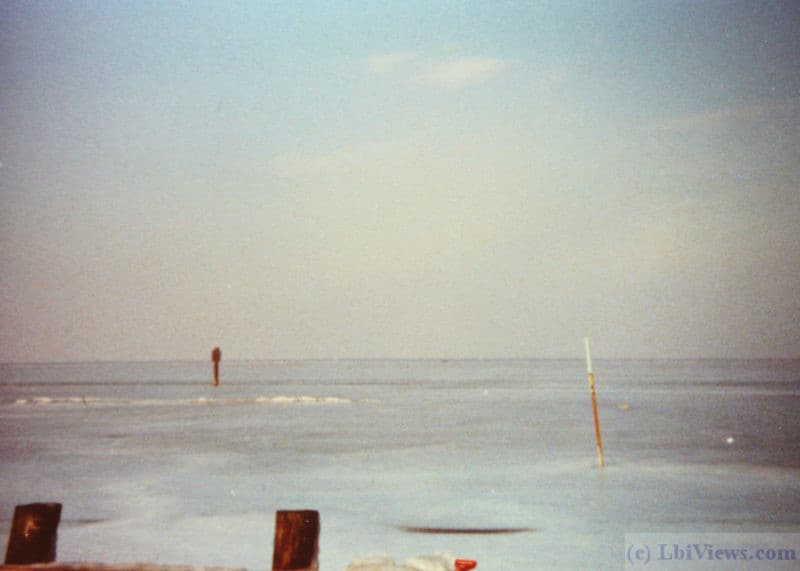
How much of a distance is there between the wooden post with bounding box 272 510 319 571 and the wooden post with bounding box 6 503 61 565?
1528mm

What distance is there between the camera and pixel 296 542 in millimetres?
5141

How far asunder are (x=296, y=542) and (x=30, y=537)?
5.87ft

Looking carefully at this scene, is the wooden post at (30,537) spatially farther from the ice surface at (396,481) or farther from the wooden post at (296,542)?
the ice surface at (396,481)

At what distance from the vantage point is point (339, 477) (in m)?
16.9

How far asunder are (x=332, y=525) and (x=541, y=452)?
10.1 meters

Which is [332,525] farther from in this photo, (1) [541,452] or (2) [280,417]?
(2) [280,417]

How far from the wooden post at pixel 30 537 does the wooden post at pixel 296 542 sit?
5.01 ft

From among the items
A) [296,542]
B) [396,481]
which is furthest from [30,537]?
[396,481]

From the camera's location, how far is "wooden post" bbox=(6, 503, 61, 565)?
5.32 meters

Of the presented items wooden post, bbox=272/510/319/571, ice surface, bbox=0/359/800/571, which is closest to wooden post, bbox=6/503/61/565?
wooden post, bbox=272/510/319/571

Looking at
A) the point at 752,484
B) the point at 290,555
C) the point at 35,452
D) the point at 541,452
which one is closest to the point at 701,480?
the point at 752,484

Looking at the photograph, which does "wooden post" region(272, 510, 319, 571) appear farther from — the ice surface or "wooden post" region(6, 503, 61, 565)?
the ice surface

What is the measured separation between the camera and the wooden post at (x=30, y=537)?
5.32 m

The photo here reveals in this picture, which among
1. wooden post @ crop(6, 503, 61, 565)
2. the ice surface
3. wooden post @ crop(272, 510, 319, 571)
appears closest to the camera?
wooden post @ crop(272, 510, 319, 571)
